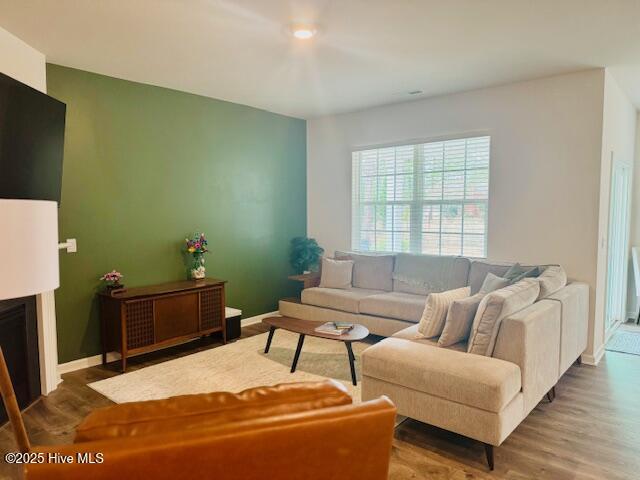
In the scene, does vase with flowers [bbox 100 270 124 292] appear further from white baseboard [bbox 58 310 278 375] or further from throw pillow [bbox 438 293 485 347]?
throw pillow [bbox 438 293 485 347]

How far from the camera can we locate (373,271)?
519cm

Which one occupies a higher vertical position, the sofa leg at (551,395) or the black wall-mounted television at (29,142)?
the black wall-mounted television at (29,142)

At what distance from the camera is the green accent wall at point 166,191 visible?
12.5 feet

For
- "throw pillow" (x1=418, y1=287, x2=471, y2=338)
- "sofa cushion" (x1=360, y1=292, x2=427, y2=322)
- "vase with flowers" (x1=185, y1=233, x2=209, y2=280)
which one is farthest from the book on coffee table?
"vase with flowers" (x1=185, y1=233, x2=209, y2=280)

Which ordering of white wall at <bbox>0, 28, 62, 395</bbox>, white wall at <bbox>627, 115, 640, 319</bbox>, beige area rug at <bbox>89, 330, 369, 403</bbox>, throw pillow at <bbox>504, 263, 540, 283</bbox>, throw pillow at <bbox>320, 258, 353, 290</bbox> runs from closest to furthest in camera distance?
white wall at <bbox>0, 28, 62, 395</bbox>
beige area rug at <bbox>89, 330, 369, 403</bbox>
throw pillow at <bbox>504, 263, 540, 283</bbox>
throw pillow at <bbox>320, 258, 353, 290</bbox>
white wall at <bbox>627, 115, 640, 319</bbox>

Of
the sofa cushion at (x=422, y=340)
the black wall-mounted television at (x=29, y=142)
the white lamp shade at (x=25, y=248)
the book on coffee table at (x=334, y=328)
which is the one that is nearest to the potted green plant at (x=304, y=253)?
the book on coffee table at (x=334, y=328)

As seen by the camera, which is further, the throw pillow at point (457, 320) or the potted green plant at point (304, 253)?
the potted green plant at point (304, 253)

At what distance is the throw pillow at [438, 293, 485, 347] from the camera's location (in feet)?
9.31

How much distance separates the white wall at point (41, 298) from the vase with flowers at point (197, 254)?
1386mm

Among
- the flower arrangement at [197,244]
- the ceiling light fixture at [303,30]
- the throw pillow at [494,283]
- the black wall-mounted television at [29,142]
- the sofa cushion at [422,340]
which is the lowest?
the sofa cushion at [422,340]

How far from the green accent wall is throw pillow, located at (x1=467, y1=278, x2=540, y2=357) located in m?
3.14

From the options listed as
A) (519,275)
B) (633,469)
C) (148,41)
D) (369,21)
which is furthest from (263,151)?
(633,469)

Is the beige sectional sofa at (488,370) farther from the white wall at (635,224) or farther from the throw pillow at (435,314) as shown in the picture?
the white wall at (635,224)

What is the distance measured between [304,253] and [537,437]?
366cm
